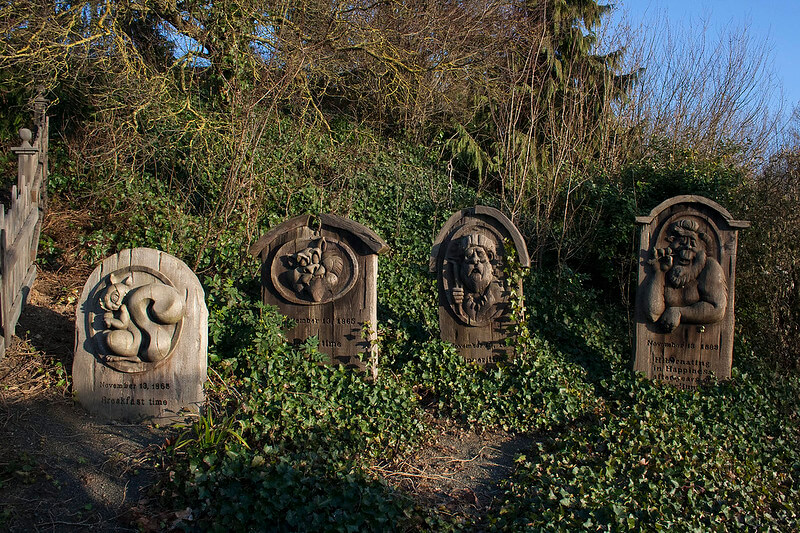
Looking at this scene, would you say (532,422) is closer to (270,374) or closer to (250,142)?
(270,374)

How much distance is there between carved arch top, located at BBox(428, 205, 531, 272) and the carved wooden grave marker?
2531 millimetres

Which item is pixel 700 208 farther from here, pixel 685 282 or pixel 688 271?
pixel 685 282

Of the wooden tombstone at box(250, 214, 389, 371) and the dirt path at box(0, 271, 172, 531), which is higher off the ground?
the wooden tombstone at box(250, 214, 389, 371)

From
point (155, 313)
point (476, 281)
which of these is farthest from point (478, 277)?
point (155, 313)

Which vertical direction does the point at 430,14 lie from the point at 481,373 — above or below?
above

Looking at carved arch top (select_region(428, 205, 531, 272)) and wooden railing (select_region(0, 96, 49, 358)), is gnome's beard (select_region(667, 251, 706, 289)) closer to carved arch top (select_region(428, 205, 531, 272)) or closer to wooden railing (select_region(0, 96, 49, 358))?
carved arch top (select_region(428, 205, 531, 272))

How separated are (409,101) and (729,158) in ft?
18.3

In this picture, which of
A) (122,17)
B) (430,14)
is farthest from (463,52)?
(122,17)

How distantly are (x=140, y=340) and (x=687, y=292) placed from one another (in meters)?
5.27

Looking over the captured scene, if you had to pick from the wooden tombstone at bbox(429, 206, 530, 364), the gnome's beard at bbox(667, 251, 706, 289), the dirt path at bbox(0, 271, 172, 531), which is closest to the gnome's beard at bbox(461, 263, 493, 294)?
the wooden tombstone at bbox(429, 206, 530, 364)

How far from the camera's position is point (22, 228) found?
5.91 metres

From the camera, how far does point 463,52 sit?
38.5ft

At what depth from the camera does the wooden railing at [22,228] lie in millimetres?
5062

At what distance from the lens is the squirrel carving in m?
4.80
